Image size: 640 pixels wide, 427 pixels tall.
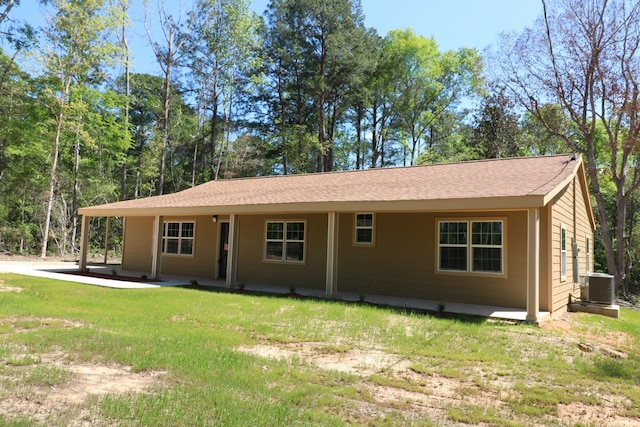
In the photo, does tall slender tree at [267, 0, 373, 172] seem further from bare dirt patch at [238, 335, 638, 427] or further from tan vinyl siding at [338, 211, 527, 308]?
bare dirt patch at [238, 335, 638, 427]

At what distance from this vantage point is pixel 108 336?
5.68 meters

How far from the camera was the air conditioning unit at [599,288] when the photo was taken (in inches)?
407

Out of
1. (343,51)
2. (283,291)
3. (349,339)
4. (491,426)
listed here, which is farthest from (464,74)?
(491,426)

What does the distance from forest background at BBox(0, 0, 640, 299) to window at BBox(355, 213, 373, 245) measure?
1238 cm

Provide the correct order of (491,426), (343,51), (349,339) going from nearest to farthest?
(491,426) → (349,339) → (343,51)

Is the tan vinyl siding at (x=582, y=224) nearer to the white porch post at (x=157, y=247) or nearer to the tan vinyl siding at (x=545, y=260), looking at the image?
the tan vinyl siding at (x=545, y=260)

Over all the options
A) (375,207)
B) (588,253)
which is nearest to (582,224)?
(588,253)

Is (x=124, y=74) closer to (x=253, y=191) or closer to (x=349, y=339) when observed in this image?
(x=253, y=191)

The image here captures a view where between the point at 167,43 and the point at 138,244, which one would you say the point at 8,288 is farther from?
the point at 167,43

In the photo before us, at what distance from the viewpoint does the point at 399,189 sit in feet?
35.3

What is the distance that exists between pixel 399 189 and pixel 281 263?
167 inches

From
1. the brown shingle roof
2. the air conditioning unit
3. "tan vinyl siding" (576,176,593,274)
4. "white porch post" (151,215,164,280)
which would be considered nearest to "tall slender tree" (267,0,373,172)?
the brown shingle roof

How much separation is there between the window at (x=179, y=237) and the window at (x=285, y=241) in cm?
321

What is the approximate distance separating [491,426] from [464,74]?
105 ft
